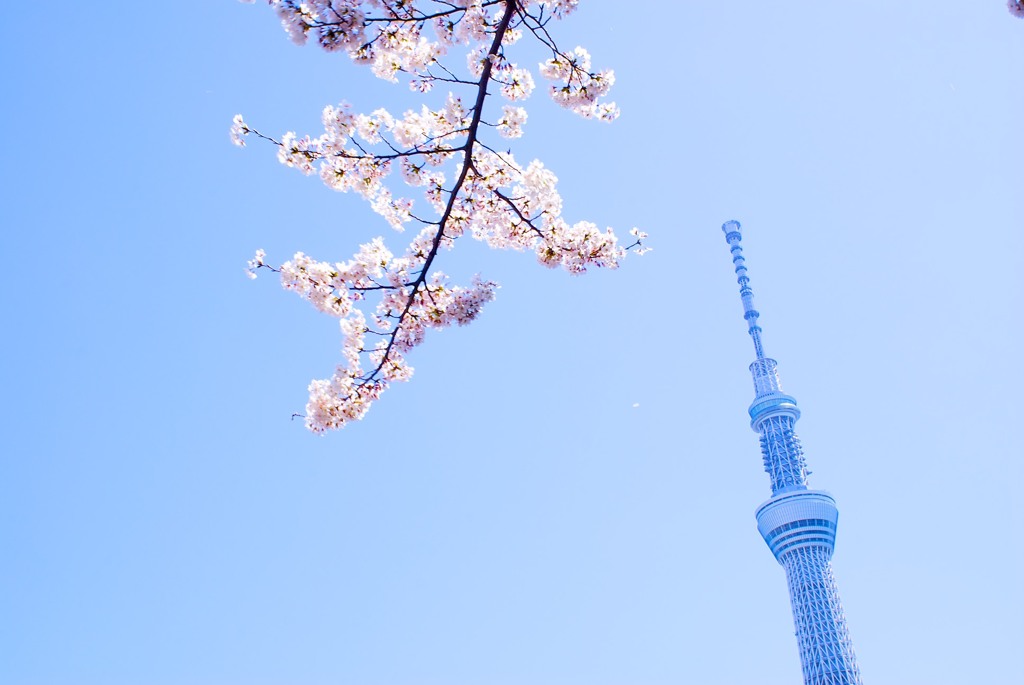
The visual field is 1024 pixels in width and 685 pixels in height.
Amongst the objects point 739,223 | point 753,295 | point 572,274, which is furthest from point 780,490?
point 572,274

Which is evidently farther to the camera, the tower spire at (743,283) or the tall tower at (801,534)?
the tower spire at (743,283)

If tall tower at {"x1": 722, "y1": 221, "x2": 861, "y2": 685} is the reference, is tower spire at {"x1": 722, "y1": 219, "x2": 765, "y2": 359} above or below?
above

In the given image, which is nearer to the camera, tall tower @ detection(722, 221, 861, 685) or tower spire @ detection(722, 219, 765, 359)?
tall tower @ detection(722, 221, 861, 685)

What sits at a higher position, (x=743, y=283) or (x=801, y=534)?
(x=743, y=283)

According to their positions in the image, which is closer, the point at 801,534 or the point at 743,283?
the point at 801,534

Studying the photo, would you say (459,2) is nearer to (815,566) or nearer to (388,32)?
(388,32)

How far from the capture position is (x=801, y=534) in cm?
8725

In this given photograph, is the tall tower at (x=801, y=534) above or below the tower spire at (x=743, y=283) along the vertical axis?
below

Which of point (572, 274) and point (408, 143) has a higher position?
point (408, 143)

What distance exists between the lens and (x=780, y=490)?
9088cm

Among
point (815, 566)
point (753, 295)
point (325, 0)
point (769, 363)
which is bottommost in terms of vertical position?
point (325, 0)

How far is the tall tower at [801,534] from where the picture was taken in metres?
80.5

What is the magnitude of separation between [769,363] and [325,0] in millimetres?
100876

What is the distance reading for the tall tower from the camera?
80.5 meters
